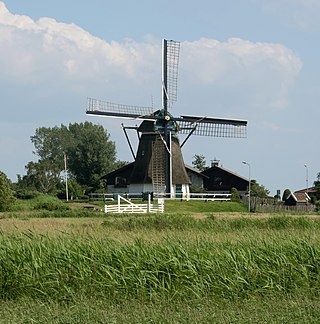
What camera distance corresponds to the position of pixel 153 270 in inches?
543

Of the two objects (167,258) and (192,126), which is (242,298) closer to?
(167,258)

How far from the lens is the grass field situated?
11.5 metres

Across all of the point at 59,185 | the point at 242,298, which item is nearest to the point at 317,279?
the point at 242,298

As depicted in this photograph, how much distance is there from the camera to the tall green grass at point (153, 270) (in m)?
13.3

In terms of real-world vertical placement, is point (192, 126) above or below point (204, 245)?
above

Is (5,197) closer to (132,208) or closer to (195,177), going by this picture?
(132,208)

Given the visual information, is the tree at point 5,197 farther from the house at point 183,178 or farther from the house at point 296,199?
the house at point 296,199

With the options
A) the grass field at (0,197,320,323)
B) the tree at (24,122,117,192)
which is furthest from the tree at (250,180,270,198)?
the grass field at (0,197,320,323)

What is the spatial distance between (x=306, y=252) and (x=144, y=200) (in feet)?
142

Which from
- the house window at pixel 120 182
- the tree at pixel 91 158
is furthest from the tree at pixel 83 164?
the house window at pixel 120 182

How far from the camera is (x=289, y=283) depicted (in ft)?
45.4

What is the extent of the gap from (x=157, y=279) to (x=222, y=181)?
7030 centimetres

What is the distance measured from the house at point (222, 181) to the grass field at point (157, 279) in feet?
220

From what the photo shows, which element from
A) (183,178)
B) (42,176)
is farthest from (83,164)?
(183,178)
